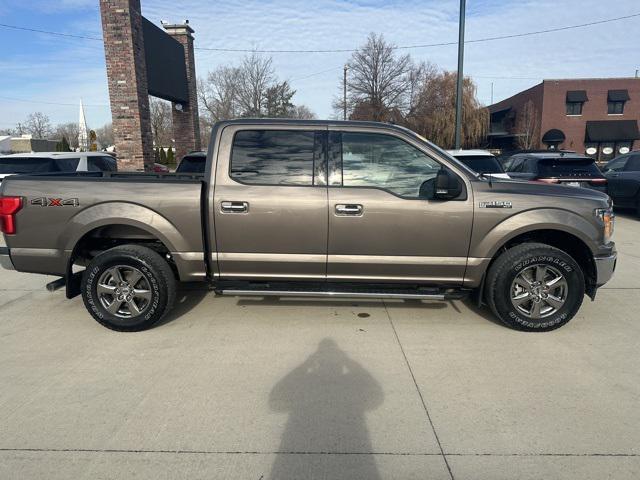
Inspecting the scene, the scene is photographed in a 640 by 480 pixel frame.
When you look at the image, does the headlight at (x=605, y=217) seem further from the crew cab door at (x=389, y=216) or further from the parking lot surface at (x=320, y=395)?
the crew cab door at (x=389, y=216)

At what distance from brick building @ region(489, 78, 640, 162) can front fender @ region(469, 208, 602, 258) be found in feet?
122

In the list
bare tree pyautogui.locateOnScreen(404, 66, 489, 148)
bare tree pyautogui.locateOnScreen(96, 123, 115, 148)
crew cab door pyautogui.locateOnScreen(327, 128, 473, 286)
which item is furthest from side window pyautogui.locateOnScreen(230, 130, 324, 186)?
bare tree pyautogui.locateOnScreen(96, 123, 115, 148)

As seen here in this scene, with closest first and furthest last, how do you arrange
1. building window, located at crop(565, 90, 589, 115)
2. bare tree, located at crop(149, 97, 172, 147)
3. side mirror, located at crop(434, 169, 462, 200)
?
1. side mirror, located at crop(434, 169, 462, 200)
2. building window, located at crop(565, 90, 589, 115)
3. bare tree, located at crop(149, 97, 172, 147)

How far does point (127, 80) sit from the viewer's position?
10781 mm

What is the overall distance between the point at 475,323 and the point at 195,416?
2902 millimetres

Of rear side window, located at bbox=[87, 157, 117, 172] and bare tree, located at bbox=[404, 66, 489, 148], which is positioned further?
bare tree, located at bbox=[404, 66, 489, 148]

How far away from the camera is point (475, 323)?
14.5 feet

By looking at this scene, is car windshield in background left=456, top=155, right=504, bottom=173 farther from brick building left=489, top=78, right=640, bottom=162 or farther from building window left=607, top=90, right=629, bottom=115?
building window left=607, top=90, right=629, bottom=115

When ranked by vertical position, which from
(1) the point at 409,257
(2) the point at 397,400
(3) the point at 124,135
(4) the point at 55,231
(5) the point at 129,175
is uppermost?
(3) the point at 124,135

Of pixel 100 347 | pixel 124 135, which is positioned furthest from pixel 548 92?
pixel 100 347

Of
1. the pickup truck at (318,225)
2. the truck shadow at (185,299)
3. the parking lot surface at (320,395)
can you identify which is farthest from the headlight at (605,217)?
the truck shadow at (185,299)

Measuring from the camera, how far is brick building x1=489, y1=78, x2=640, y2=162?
3606 cm

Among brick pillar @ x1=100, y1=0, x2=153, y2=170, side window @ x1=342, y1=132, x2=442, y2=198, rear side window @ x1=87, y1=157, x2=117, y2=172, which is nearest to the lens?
side window @ x1=342, y1=132, x2=442, y2=198

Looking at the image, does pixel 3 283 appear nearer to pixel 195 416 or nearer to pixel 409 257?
pixel 195 416
